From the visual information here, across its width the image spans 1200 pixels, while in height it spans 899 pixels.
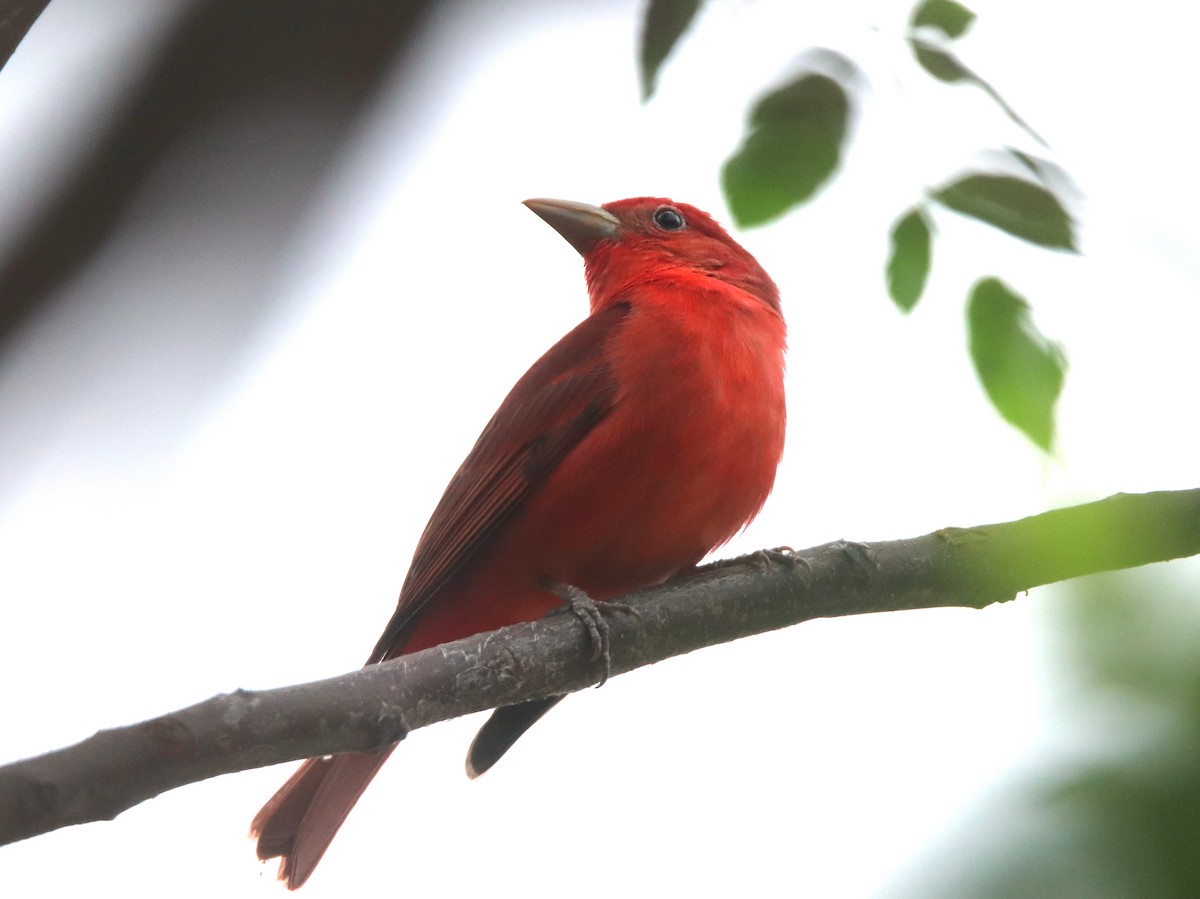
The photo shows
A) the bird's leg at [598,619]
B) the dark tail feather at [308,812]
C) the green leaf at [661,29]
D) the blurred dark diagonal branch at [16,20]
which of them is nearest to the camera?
the blurred dark diagonal branch at [16,20]

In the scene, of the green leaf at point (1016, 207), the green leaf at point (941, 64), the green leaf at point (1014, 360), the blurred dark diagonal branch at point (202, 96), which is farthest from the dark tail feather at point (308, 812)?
the blurred dark diagonal branch at point (202, 96)

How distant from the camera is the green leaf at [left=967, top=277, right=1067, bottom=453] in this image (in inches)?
102

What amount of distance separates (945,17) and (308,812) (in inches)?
120

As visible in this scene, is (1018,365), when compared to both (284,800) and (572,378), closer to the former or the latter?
(572,378)

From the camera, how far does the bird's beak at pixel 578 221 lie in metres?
5.54

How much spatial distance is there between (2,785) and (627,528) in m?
2.35

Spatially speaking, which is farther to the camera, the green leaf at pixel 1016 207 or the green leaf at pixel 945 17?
the green leaf at pixel 945 17

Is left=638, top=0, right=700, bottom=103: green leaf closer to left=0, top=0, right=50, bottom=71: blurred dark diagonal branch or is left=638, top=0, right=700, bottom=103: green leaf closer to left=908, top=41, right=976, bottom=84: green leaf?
left=908, top=41, right=976, bottom=84: green leaf

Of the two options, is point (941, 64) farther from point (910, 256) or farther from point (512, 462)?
point (512, 462)

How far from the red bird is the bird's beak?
96cm

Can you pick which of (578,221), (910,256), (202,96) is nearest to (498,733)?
(910,256)

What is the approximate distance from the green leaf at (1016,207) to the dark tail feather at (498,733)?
7.13 ft

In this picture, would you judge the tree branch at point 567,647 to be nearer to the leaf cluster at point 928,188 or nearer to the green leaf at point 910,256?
the leaf cluster at point 928,188

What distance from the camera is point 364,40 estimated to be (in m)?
1.43
